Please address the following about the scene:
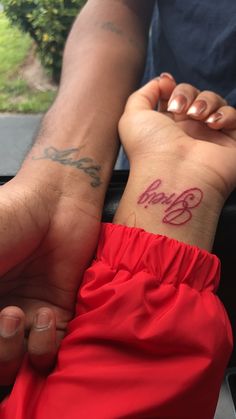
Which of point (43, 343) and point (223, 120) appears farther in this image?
point (223, 120)

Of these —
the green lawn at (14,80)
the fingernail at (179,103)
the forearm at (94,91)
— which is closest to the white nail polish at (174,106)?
the fingernail at (179,103)

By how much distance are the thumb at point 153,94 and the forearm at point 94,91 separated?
2.1 inches

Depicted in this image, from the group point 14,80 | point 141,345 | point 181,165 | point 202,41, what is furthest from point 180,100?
point 14,80

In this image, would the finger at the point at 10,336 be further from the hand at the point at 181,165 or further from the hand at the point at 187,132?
the hand at the point at 187,132

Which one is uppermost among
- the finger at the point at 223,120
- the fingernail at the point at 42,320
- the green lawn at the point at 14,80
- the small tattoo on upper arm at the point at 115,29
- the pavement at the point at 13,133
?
the small tattoo on upper arm at the point at 115,29

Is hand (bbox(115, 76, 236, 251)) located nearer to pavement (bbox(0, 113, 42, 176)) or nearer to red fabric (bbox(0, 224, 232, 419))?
red fabric (bbox(0, 224, 232, 419))

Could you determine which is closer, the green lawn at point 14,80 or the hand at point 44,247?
the hand at point 44,247

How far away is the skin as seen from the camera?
55 centimetres

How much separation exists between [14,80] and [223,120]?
2.22ft

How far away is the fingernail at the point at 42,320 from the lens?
0.55 m

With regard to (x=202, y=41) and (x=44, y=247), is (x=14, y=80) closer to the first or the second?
(x=202, y=41)

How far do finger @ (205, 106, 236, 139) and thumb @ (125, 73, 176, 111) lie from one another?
101 millimetres

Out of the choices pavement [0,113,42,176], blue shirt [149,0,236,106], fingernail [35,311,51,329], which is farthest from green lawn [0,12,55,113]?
fingernail [35,311,51,329]

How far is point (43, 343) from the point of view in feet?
1.78
